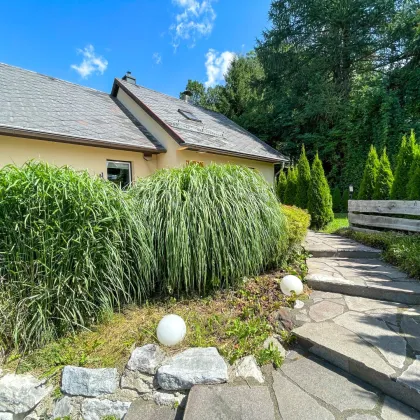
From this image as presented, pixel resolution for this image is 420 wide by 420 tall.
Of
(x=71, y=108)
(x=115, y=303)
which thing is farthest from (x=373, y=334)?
(x=71, y=108)

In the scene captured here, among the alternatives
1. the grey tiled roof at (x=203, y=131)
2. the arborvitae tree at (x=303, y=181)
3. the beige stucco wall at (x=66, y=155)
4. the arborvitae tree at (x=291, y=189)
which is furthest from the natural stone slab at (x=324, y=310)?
the arborvitae tree at (x=291, y=189)

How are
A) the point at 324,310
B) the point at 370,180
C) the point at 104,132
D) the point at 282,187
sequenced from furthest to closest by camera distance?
the point at 282,187
the point at 104,132
the point at 370,180
the point at 324,310

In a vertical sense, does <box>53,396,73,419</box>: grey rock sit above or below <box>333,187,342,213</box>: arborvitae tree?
below

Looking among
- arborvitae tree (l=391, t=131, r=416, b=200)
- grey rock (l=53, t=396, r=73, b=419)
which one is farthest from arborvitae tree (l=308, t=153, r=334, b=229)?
grey rock (l=53, t=396, r=73, b=419)

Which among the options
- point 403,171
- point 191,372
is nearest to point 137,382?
point 191,372

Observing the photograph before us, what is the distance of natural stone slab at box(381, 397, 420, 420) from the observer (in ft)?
4.83

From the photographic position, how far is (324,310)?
2.52 meters

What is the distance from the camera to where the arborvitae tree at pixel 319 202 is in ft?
21.7

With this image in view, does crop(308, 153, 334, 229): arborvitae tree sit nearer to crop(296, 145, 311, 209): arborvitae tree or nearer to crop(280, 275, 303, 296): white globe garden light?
crop(296, 145, 311, 209): arborvitae tree

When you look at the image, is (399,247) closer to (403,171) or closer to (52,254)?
A: (403,171)

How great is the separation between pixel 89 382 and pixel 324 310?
7.47ft

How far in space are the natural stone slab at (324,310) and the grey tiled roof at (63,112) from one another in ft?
18.5

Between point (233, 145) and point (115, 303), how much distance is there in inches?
284

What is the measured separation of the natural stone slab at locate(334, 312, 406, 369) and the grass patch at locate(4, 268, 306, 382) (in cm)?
58
